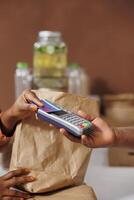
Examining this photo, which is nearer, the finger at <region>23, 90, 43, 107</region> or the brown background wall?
the finger at <region>23, 90, 43, 107</region>

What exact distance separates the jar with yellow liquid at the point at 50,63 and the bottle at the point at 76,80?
60 millimetres

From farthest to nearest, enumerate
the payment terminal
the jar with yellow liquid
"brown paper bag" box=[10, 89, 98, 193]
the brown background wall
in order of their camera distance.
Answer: the brown background wall, the jar with yellow liquid, "brown paper bag" box=[10, 89, 98, 193], the payment terminal

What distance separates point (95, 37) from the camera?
5.78ft

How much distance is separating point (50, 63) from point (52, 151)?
736mm

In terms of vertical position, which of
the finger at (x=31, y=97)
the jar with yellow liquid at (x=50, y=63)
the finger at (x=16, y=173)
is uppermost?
the finger at (x=31, y=97)

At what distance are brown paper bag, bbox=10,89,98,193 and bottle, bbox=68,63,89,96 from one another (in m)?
→ 0.72

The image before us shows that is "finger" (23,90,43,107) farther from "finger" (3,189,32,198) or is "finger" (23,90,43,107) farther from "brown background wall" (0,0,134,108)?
"brown background wall" (0,0,134,108)

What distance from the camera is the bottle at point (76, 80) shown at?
1574mm

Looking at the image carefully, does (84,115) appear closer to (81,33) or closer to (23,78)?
(23,78)

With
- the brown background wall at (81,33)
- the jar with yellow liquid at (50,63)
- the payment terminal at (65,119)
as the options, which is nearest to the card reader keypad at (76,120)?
the payment terminal at (65,119)

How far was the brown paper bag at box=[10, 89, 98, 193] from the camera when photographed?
0.79 meters

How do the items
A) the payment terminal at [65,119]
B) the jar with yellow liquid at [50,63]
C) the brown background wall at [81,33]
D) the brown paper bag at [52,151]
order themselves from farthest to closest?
the brown background wall at [81,33] → the jar with yellow liquid at [50,63] → the brown paper bag at [52,151] → the payment terminal at [65,119]

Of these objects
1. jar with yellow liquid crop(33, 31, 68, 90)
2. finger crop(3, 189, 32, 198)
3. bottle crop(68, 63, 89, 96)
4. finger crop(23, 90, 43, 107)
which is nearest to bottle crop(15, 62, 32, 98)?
jar with yellow liquid crop(33, 31, 68, 90)

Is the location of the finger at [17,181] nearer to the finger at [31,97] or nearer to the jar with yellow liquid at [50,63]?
the finger at [31,97]
